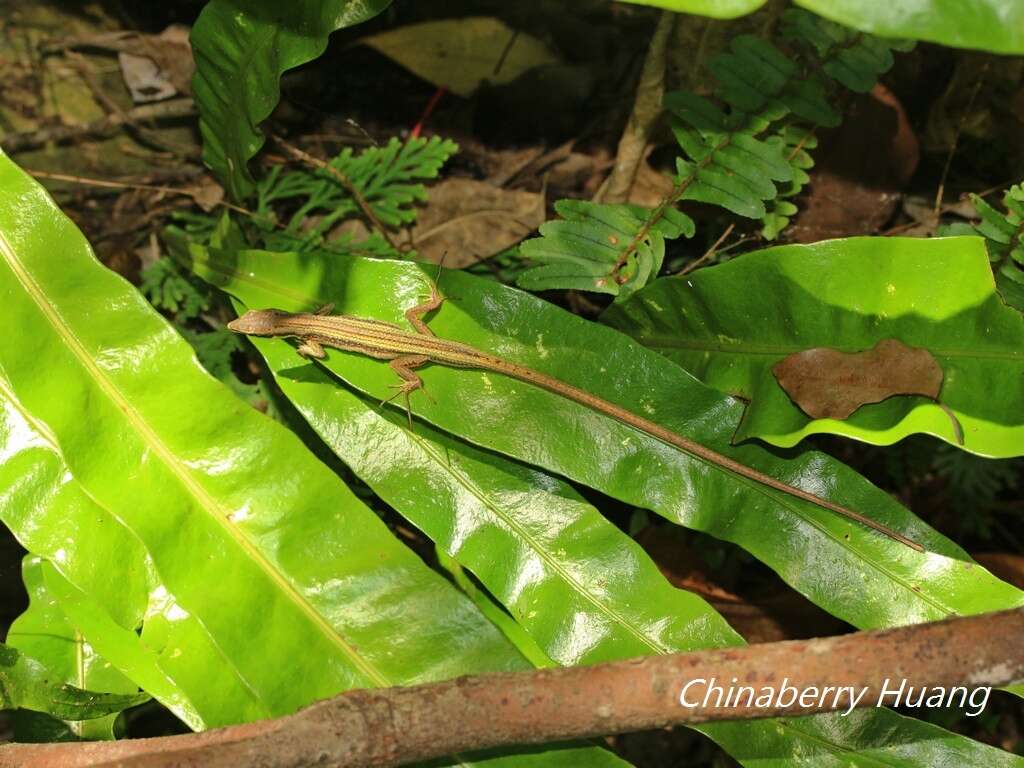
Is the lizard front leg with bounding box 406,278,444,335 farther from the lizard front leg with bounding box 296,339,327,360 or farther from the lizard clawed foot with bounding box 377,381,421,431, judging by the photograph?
the lizard front leg with bounding box 296,339,327,360

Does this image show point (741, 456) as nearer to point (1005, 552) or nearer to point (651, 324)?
point (651, 324)

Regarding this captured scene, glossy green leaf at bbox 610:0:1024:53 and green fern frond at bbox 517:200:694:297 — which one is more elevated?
glossy green leaf at bbox 610:0:1024:53

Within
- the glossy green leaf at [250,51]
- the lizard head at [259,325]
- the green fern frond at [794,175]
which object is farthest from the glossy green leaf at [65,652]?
the green fern frond at [794,175]

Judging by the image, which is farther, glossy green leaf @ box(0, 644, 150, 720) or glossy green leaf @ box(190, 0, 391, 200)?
glossy green leaf @ box(190, 0, 391, 200)

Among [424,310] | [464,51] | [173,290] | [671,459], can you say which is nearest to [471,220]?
[464,51]

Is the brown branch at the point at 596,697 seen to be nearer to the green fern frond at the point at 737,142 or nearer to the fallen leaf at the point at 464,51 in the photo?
the green fern frond at the point at 737,142

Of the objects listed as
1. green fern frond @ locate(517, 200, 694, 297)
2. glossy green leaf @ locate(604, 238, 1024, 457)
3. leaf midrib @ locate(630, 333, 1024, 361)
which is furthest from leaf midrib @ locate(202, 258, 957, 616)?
green fern frond @ locate(517, 200, 694, 297)

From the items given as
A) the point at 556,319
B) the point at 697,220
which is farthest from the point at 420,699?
the point at 697,220
